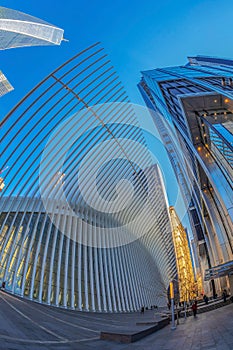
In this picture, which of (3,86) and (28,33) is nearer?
(28,33)

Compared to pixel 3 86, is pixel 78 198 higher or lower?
lower

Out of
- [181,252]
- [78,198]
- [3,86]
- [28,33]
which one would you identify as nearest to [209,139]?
[78,198]

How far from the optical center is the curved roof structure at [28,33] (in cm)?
2219

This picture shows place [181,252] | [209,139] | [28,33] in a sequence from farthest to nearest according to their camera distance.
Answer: [181,252], [28,33], [209,139]

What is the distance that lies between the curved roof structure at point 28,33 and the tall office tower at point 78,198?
5.05 metres

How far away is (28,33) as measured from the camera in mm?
23781

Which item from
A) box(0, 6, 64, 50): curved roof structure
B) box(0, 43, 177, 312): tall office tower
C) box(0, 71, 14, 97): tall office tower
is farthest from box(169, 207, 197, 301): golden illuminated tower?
box(0, 6, 64, 50): curved roof structure

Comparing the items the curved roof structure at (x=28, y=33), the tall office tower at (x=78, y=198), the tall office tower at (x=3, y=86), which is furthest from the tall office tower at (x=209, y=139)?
the tall office tower at (x=3, y=86)

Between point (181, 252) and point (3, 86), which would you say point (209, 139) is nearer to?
point (3, 86)

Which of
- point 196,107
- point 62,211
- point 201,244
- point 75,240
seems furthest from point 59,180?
point 201,244

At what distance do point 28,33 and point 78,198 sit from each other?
18.4 m

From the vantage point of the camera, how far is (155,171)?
1649 inches

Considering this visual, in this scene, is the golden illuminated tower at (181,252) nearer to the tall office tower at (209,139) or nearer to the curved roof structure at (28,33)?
the tall office tower at (209,139)

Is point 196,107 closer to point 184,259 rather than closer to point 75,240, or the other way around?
point 75,240
